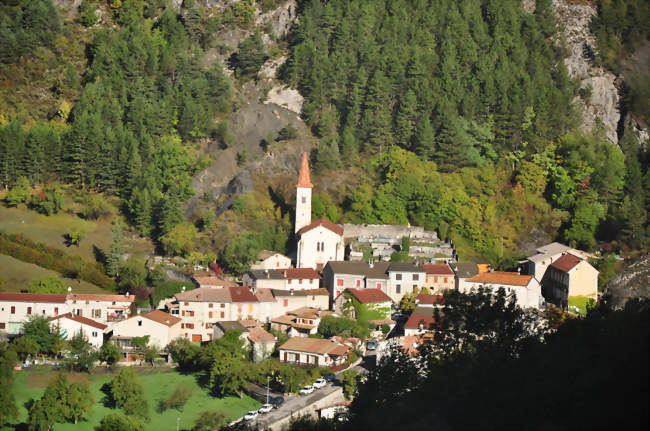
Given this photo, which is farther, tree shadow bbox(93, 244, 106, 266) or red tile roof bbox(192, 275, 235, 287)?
tree shadow bbox(93, 244, 106, 266)

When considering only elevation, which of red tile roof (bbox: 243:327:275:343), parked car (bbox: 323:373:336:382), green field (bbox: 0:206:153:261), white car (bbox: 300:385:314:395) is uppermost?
green field (bbox: 0:206:153:261)

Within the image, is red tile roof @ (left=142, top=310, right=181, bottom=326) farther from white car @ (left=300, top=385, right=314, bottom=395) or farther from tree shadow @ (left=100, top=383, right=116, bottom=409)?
white car @ (left=300, top=385, right=314, bottom=395)

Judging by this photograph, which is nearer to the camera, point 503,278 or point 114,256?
point 503,278

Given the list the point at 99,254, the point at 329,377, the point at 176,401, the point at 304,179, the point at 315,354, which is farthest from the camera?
the point at 304,179

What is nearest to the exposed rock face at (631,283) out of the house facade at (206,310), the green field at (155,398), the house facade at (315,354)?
the house facade at (315,354)

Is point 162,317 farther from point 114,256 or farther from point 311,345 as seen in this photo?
point 311,345

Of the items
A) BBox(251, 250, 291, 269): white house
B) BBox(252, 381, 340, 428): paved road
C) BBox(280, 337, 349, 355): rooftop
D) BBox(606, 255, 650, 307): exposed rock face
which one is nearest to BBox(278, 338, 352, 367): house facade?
BBox(280, 337, 349, 355): rooftop

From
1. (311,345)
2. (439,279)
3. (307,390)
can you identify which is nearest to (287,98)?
(439,279)

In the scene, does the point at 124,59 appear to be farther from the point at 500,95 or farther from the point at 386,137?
the point at 500,95
